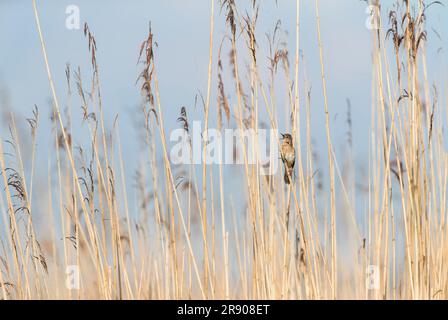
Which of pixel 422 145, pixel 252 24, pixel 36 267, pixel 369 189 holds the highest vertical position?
pixel 252 24

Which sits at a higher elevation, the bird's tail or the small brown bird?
the small brown bird

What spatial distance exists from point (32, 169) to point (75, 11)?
620 millimetres

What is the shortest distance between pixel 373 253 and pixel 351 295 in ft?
1.90

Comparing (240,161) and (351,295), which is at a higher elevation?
(240,161)

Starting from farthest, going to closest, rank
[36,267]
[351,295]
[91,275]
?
[351,295] → [91,275] → [36,267]

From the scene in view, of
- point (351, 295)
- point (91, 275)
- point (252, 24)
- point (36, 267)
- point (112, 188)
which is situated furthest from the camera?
point (351, 295)

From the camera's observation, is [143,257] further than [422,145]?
Yes

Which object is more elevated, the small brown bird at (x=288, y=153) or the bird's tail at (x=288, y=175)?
the small brown bird at (x=288, y=153)

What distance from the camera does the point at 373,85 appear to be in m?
2.20

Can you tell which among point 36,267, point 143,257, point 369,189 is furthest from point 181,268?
point 369,189

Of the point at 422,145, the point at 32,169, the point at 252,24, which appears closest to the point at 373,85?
the point at 422,145

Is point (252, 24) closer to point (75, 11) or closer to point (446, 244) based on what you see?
point (75, 11)

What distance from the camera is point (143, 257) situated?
2.44 metres

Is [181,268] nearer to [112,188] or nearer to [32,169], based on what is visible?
[112,188]
